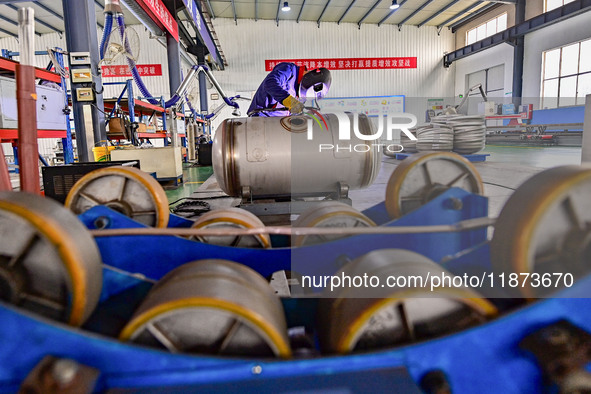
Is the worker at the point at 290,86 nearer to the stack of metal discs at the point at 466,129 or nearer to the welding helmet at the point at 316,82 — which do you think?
the welding helmet at the point at 316,82

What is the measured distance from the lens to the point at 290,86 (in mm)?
5094

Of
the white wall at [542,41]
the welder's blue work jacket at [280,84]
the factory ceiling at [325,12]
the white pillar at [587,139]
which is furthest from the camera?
the factory ceiling at [325,12]

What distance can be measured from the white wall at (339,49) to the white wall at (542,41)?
16.7 ft

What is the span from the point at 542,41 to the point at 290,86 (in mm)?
13994

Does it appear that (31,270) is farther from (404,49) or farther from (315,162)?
(404,49)

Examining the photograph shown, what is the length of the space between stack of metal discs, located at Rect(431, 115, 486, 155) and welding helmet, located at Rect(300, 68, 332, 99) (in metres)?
2.27

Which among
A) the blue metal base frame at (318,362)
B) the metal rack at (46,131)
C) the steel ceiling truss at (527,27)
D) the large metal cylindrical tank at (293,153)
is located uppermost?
the steel ceiling truss at (527,27)

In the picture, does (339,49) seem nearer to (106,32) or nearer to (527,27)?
(527,27)

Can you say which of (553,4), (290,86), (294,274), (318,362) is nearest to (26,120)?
(294,274)

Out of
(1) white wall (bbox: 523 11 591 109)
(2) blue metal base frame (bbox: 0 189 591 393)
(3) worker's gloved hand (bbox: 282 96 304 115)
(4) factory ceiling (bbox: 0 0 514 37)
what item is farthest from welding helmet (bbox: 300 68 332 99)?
(1) white wall (bbox: 523 11 591 109)

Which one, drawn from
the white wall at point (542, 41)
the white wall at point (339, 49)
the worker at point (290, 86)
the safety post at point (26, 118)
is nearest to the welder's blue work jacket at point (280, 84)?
the worker at point (290, 86)

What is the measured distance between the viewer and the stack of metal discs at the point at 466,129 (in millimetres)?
5617

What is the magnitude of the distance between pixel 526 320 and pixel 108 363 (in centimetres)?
83

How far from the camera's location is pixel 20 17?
1.32 m
